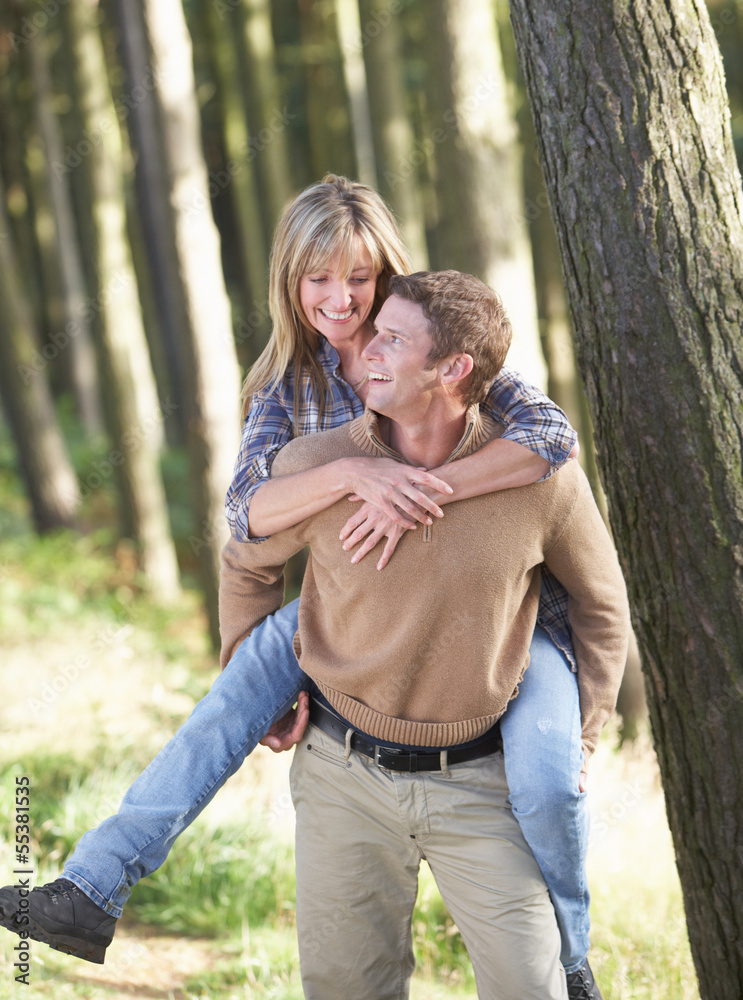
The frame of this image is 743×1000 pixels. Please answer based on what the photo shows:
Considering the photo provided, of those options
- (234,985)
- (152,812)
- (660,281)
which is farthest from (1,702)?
(660,281)

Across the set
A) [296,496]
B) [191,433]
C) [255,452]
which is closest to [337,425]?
[255,452]

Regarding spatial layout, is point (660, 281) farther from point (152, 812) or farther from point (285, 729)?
point (152, 812)

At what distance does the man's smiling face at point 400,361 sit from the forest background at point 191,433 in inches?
101

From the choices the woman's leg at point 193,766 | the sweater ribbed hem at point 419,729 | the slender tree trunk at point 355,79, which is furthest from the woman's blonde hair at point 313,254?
the slender tree trunk at point 355,79

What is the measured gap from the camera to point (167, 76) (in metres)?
7.70

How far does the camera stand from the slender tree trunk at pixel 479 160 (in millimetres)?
6152

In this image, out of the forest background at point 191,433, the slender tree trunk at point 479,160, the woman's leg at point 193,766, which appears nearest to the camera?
the woman's leg at point 193,766

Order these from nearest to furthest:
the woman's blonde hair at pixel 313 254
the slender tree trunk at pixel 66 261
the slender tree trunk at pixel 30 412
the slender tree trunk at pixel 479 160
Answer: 1. the woman's blonde hair at pixel 313 254
2. the slender tree trunk at pixel 479 160
3. the slender tree trunk at pixel 30 412
4. the slender tree trunk at pixel 66 261

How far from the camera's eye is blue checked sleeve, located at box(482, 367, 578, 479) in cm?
251

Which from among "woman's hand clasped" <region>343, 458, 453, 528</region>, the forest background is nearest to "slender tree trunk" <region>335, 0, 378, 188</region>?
the forest background

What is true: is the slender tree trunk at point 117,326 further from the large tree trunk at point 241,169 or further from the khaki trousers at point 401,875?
the khaki trousers at point 401,875

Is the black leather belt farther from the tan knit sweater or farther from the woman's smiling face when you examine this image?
the woman's smiling face

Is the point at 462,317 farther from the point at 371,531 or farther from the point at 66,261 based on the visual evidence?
the point at 66,261

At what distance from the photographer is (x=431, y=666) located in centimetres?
257
